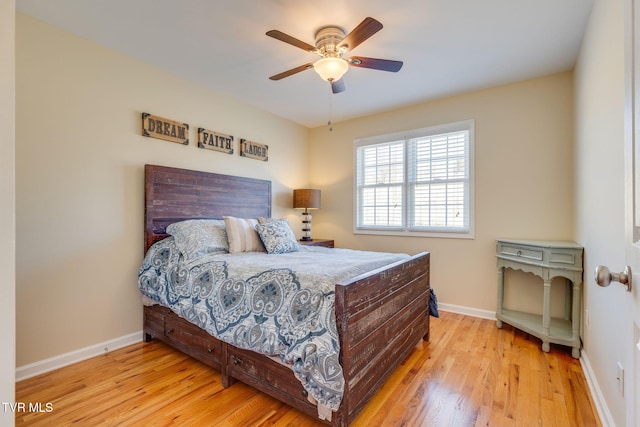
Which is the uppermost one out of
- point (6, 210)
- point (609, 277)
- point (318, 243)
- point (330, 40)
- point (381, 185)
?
point (330, 40)

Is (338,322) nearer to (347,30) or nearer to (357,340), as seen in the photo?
(357,340)

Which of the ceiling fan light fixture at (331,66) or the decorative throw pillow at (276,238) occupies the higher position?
the ceiling fan light fixture at (331,66)

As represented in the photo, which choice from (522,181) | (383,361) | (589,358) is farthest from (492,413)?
(522,181)

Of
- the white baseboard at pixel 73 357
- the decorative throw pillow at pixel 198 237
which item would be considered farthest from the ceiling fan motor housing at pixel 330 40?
the white baseboard at pixel 73 357

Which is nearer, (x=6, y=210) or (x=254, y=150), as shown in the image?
(x=6, y=210)

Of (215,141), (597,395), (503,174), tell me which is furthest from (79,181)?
(503,174)

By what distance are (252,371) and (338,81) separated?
7.30 ft

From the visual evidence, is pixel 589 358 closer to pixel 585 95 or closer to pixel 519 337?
pixel 519 337

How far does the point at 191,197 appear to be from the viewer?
3025 mm

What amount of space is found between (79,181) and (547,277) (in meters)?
4.00

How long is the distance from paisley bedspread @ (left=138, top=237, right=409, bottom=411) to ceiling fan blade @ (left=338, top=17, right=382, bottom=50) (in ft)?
4.93

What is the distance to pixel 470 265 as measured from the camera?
3.38m

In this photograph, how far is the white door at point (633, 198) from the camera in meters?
0.73

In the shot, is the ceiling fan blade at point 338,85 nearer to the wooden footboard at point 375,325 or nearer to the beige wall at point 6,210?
the wooden footboard at point 375,325
